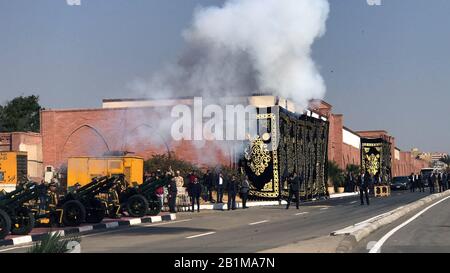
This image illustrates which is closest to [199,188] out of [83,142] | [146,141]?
[146,141]

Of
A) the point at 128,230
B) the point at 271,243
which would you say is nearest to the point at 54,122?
the point at 128,230

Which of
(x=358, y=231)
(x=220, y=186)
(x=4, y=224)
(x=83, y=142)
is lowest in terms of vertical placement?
(x=358, y=231)

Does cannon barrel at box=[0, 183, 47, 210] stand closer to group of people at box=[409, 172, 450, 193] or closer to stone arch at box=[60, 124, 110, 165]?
stone arch at box=[60, 124, 110, 165]

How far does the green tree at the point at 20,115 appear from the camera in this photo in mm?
82562

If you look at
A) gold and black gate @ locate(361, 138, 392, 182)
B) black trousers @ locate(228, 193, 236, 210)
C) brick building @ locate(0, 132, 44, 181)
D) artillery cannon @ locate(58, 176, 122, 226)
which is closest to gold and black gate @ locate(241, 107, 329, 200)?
black trousers @ locate(228, 193, 236, 210)

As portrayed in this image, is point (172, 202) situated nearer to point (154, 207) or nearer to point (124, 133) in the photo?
point (154, 207)

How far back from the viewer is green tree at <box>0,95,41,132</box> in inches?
3250

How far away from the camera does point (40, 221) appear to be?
912 inches

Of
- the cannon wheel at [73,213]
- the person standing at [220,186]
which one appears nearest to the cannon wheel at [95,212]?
the cannon wheel at [73,213]

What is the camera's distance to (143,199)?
26719 mm

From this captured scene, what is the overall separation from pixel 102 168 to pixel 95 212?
31.3ft

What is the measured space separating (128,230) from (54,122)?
32.8m

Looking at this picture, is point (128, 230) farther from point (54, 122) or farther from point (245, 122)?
point (54, 122)

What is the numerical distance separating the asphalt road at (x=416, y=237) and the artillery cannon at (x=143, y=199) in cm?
947
